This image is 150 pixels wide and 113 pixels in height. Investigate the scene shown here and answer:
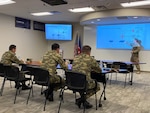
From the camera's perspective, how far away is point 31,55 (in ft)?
36.1

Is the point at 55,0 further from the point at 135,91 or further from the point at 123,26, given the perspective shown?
the point at 123,26

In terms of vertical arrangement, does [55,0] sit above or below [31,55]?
above

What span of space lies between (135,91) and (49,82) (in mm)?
2812

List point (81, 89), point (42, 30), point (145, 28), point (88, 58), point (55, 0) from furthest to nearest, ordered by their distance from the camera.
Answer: point (42, 30) < point (145, 28) < point (55, 0) < point (88, 58) < point (81, 89)

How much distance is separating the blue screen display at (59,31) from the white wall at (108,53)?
1206 millimetres

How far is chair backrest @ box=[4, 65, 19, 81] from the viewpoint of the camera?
3.61 metres

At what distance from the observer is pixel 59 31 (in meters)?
11.1

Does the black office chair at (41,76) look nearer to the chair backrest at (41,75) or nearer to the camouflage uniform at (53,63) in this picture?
the chair backrest at (41,75)

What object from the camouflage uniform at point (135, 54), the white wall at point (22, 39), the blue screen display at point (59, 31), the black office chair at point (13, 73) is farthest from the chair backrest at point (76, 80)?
the blue screen display at point (59, 31)

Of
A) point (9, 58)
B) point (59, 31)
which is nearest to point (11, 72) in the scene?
point (9, 58)

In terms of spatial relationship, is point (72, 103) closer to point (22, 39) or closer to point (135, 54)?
point (135, 54)

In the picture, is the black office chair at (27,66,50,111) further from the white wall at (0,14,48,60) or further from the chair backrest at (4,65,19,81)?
the white wall at (0,14,48,60)

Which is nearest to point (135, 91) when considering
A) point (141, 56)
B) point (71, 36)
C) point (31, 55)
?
point (141, 56)

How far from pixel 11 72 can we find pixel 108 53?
687 centimetres
